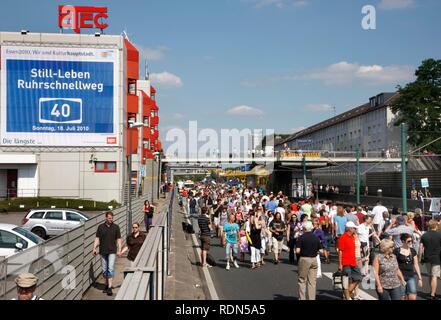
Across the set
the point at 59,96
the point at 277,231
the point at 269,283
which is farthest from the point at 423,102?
the point at 269,283

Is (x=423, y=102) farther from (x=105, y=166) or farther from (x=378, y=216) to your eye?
(x=378, y=216)

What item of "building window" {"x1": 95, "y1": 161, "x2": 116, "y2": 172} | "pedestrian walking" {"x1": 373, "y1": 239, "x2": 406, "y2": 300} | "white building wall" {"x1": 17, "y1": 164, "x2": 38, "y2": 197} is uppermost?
"building window" {"x1": 95, "y1": 161, "x2": 116, "y2": 172}

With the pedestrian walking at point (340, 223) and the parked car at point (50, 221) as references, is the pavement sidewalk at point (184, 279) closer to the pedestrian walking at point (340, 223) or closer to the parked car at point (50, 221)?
the pedestrian walking at point (340, 223)

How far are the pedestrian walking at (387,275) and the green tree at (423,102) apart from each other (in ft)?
199

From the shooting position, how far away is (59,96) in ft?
140

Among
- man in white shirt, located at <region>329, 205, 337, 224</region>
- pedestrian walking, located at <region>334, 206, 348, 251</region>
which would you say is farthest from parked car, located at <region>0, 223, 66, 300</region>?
man in white shirt, located at <region>329, 205, 337, 224</region>

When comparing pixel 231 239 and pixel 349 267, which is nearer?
pixel 349 267

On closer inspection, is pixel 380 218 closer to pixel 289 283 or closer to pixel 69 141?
pixel 289 283

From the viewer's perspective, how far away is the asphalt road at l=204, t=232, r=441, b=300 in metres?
11.5

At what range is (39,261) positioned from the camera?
7.89 meters

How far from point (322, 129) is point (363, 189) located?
61.2m

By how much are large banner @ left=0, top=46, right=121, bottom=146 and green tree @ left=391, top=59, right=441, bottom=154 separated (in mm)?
39313

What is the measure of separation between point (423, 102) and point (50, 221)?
2171 inches

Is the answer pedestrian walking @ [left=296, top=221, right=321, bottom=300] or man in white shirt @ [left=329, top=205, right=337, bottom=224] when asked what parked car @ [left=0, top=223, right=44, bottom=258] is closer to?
pedestrian walking @ [left=296, top=221, right=321, bottom=300]
